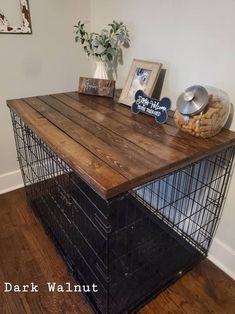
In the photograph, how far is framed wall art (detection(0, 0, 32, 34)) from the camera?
1684mm

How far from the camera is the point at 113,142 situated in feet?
3.62

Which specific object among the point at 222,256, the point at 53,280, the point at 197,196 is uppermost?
the point at 197,196

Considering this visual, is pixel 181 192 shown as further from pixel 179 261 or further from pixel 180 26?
pixel 180 26

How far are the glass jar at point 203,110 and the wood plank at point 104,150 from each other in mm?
340

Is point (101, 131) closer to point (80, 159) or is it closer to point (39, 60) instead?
point (80, 159)

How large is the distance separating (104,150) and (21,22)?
1.31 metres

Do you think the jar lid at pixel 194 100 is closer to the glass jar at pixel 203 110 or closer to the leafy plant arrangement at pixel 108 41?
the glass jar at pixel 203 110

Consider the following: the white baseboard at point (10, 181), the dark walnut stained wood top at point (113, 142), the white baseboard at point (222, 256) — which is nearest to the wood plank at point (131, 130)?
the dark walnut stained wood top at point (113, 142)

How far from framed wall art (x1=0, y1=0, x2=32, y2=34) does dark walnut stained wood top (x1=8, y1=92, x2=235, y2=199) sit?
0.55m

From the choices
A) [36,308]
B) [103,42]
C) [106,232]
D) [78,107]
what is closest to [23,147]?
[78,107]

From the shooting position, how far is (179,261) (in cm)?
148

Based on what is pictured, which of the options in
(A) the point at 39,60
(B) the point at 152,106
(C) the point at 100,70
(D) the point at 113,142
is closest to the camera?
(D) the point at 113,142

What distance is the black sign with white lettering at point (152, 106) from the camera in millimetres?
1278

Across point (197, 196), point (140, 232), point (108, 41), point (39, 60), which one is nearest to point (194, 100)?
point (197, 196)
